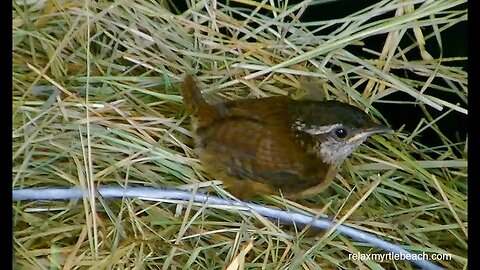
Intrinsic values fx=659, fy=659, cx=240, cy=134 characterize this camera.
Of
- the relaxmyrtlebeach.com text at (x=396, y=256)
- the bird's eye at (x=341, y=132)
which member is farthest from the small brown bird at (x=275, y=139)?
the relaxmyrtlebeach.com text at (x=396, y=256)

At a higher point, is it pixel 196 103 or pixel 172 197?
pixel 196 103

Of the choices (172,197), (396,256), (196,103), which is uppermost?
(196,103)

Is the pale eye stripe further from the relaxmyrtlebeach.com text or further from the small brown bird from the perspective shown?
the relaxmyrtlebeach.com text

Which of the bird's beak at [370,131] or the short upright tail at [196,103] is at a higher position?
the short upright tail at [196,103]

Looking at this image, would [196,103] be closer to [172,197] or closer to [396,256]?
[172,197]

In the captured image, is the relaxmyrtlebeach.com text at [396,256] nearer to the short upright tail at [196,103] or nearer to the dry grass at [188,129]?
the dry grass at [188,129]

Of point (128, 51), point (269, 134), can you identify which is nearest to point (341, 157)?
point (269, 134)

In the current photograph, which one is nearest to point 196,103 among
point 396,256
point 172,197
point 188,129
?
point 188,129
